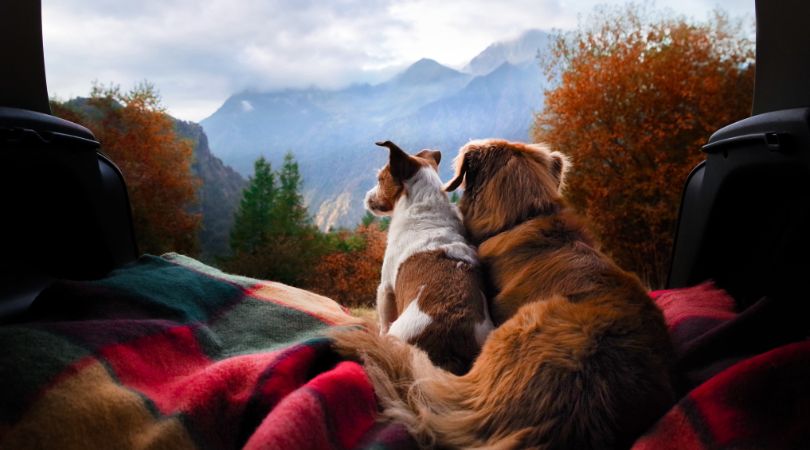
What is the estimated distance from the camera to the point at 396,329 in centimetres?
136

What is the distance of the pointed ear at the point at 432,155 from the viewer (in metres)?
1.93

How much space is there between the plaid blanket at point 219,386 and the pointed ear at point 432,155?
2.90 feet

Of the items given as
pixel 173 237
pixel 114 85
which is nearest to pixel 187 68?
pixel 114 85

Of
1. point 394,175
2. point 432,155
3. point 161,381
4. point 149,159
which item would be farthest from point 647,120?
point 161,381

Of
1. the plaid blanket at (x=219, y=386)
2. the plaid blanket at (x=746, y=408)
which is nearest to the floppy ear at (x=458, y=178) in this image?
the plaid blanket at (x=219, y=386)

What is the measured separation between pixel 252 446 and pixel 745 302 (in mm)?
1470

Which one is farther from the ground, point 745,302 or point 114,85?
point 114,85

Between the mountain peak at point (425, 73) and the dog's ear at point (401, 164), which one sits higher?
the mountain peak at point (425, 73)

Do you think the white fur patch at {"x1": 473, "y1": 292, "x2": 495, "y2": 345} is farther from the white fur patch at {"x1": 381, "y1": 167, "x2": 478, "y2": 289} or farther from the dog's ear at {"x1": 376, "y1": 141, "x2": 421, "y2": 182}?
the dog's ear at {"x1": 376, "y1": 141, "x2": 421, "y2": 182}

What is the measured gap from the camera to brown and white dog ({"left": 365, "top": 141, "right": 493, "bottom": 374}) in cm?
131

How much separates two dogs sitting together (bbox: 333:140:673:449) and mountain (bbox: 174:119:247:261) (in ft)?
2.69

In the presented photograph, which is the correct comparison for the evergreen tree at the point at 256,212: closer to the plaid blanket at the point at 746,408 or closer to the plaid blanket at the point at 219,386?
the plaid blanket at the point at 219,386

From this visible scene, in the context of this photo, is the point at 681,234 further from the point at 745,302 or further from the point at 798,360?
the point at 798,360

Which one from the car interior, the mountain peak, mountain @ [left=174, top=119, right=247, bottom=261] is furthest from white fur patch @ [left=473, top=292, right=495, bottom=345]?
the mountain peak
